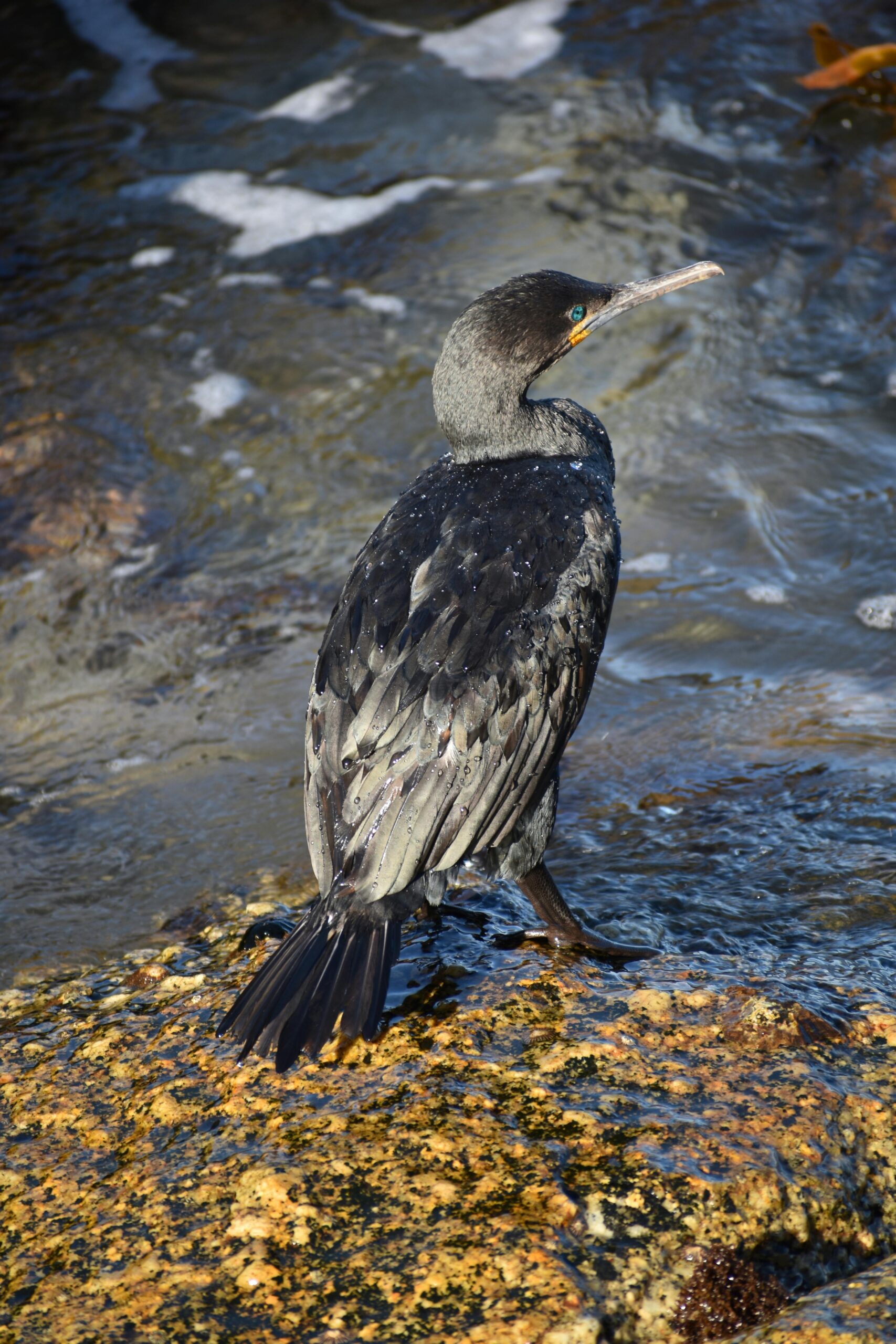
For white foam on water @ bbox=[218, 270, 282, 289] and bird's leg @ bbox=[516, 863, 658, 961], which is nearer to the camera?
bird's leg @ bbox=[516, 863, 658, 961]

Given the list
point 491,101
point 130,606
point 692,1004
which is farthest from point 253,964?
point 491,101

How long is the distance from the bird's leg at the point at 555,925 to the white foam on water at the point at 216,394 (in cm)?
427

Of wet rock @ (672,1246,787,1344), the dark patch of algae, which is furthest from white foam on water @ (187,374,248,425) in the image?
wet rock @ (672,1246,787,1344)

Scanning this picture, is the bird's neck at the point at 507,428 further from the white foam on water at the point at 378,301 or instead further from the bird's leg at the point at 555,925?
the white foam on water at the point at 378,301

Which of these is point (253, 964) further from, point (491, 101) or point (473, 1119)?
point (491, 101)

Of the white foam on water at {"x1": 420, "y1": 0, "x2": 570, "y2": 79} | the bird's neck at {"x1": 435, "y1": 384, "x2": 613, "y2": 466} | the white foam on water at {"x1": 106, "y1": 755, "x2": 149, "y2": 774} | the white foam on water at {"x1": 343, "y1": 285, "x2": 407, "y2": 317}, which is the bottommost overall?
the white foam on water at {"x1": 106, "y1": 755, "x2": 149, "y2": 774}

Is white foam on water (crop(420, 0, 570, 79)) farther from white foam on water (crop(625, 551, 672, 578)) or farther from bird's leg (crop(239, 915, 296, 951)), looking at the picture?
bird's leg (crop(239, 915, 296, 951))

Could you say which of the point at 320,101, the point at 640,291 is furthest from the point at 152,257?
the point at 640,291

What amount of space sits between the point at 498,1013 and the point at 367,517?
366 cm

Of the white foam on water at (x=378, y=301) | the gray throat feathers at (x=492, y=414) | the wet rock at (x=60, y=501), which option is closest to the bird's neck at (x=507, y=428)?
the gray throat feathers at (x=492, y=414)

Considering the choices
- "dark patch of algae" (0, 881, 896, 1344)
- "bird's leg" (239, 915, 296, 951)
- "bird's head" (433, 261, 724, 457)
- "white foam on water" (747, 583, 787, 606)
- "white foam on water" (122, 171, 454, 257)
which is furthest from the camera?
"white foam on water" (122, 171, 454, 257)

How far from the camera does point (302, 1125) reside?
249 cm

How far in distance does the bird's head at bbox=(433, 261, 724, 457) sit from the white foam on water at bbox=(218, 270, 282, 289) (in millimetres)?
4201

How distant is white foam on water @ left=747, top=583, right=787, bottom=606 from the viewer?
529cm
